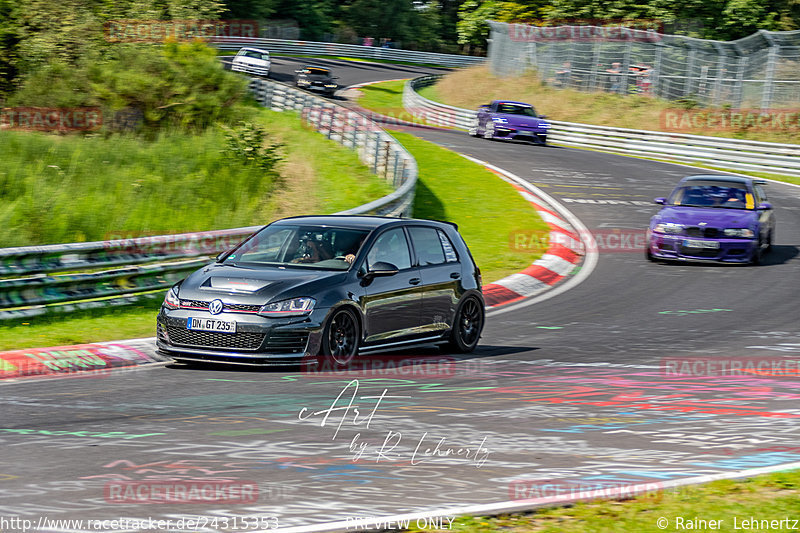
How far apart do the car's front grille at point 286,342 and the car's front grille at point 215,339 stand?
0.29ft

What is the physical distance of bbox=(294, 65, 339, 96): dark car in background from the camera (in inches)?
2094

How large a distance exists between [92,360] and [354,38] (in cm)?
8696

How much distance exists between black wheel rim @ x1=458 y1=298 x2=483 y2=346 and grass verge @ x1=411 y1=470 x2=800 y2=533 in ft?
19.6

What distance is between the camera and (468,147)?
114 ft

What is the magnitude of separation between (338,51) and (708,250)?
66.9m

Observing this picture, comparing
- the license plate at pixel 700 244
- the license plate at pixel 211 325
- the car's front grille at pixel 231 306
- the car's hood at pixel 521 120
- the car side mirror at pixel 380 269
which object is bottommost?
the car's hood at pixel 521 120

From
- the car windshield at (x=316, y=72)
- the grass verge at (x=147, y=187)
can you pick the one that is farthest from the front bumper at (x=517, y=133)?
the car windshield at (x=316, y=72)

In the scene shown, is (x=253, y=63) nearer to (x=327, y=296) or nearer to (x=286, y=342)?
(x=327, y=296)

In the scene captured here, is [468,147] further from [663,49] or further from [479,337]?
[479,337]

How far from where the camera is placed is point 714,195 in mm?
19969

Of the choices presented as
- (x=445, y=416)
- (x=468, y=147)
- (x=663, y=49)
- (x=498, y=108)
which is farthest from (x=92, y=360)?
(x=663, y=49)

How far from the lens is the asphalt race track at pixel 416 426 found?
5.67 metres

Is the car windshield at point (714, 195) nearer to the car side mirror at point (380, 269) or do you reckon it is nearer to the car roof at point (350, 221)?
the car roof at point (350, 221)

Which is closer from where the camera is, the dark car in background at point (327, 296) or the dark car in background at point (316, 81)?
the dark car in background at point (327, 296)
